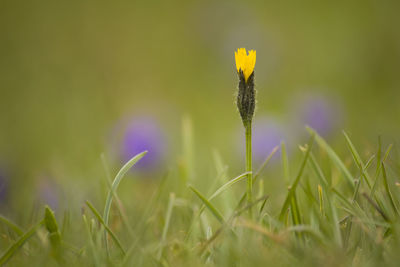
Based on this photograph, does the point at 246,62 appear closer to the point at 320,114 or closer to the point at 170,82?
the point at 320,114

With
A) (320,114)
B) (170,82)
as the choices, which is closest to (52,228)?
(320,114)

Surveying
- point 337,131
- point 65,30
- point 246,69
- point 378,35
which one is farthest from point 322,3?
point 246,69

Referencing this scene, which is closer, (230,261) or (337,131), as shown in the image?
(230,261)

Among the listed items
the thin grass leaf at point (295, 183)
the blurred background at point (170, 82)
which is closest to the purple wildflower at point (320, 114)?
the blurred background at point (170, 82)

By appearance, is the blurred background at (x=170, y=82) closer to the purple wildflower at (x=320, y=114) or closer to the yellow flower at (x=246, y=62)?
the purple wildflower at (x=320, y=114)

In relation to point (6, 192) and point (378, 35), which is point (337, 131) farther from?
point (6, 192)
